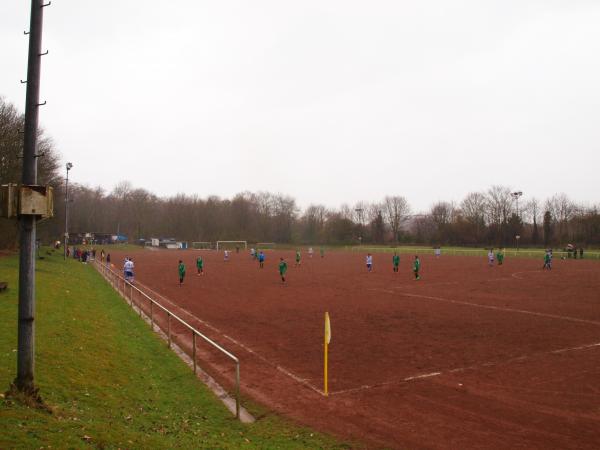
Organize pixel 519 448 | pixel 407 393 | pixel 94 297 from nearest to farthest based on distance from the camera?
pixel 519 448, pixel 407 393, pixel 94 297

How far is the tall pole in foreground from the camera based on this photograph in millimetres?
5824

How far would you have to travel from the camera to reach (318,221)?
134125 mm

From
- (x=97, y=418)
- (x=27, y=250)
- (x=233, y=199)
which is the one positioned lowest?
(x=97, y=418)

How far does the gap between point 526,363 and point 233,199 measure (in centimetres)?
13061

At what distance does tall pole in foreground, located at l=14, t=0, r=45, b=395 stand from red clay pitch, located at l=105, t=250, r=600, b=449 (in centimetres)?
394

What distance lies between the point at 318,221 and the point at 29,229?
12851 cm

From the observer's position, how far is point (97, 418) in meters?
6.05

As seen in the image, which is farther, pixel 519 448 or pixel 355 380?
pixel 355 380

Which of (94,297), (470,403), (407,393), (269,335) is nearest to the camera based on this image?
(470,403)

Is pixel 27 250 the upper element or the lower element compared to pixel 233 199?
lower

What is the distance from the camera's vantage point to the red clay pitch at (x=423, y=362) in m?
7.04

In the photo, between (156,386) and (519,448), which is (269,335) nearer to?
(156,386)

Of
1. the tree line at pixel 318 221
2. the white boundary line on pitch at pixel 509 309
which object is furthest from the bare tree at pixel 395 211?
the white boundary line on pitch at pixel 509 309

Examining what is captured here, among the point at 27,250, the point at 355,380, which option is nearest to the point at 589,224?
the point at 355,380
